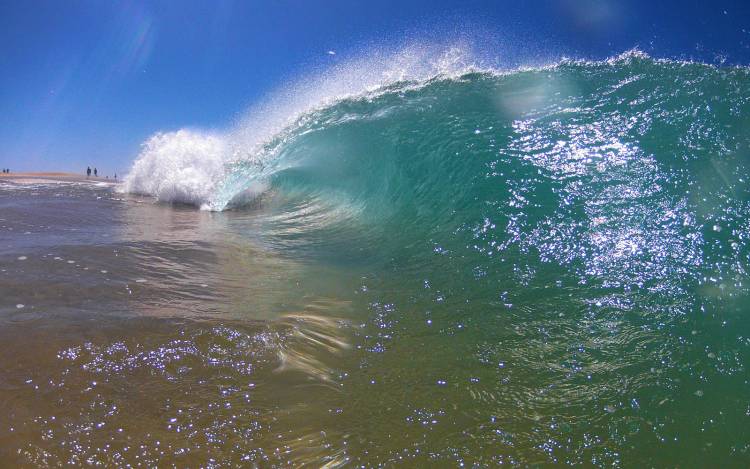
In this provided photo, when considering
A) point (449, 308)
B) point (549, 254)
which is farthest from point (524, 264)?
point (449, 308)

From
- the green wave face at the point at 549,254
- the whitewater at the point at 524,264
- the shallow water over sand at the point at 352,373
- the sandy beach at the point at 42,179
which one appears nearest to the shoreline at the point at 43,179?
the sandy beach at the point at 42,179

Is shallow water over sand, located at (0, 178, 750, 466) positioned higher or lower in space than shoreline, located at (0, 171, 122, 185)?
lower

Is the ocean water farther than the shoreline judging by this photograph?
No

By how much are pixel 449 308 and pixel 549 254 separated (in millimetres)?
1338

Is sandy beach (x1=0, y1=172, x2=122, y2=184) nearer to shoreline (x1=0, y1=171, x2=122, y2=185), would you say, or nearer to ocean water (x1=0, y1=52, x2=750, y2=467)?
shoreline (x1=0, y1=171, x2=122, y2=185)

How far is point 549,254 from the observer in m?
4.08

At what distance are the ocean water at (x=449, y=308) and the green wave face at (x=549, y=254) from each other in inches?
0.8

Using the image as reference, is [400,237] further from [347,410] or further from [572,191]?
[347,410]

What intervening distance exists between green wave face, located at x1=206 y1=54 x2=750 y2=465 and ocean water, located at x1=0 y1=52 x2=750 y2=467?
2cm

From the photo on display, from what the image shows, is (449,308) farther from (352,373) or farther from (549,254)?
(549,254)

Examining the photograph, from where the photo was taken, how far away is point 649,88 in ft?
21.2

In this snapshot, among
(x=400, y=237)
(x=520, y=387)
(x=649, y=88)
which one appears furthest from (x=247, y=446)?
(x=649, y=88)

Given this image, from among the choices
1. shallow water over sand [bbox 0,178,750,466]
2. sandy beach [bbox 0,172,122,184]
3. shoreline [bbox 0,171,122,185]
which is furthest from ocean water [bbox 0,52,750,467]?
sandy beach [bbox 0,172,122,184]

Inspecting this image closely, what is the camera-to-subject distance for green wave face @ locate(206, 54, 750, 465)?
2080 millimetres
